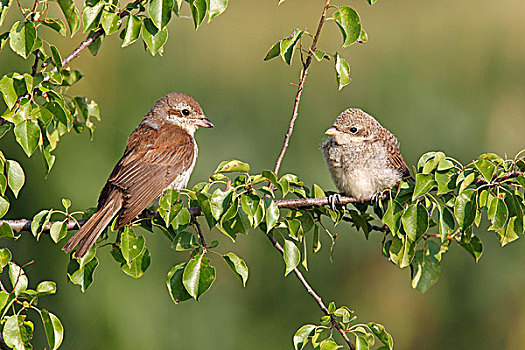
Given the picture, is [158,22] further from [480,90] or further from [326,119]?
[480,90]

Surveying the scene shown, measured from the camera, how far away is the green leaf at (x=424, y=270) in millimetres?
2667

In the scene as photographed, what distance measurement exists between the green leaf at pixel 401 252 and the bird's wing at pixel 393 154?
0.95 meters

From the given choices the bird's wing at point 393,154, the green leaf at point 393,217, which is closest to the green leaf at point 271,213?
the green leaf at point 393,217

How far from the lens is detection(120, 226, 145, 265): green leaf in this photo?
2.30 m

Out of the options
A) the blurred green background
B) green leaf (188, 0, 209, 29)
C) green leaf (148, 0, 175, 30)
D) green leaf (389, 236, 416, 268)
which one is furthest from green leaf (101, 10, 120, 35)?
the blurred green background

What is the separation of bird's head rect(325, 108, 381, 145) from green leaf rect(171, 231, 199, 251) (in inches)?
58.0

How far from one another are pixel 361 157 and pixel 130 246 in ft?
5.18

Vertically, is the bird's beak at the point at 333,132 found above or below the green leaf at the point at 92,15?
below

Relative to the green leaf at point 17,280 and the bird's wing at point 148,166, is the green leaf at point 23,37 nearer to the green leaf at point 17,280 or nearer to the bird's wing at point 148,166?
the green leaf at point 17,280

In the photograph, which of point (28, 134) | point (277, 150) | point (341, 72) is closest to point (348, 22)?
point (341, 72)

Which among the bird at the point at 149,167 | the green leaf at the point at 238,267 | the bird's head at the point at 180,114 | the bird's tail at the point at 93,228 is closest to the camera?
the green leaf at the point at 238,267

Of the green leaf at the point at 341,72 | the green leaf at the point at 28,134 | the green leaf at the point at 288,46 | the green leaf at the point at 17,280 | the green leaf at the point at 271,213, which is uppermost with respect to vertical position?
the green leaf at the point at 288,46

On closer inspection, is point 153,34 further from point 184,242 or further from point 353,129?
point 353,129

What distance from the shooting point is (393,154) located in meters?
3.57
